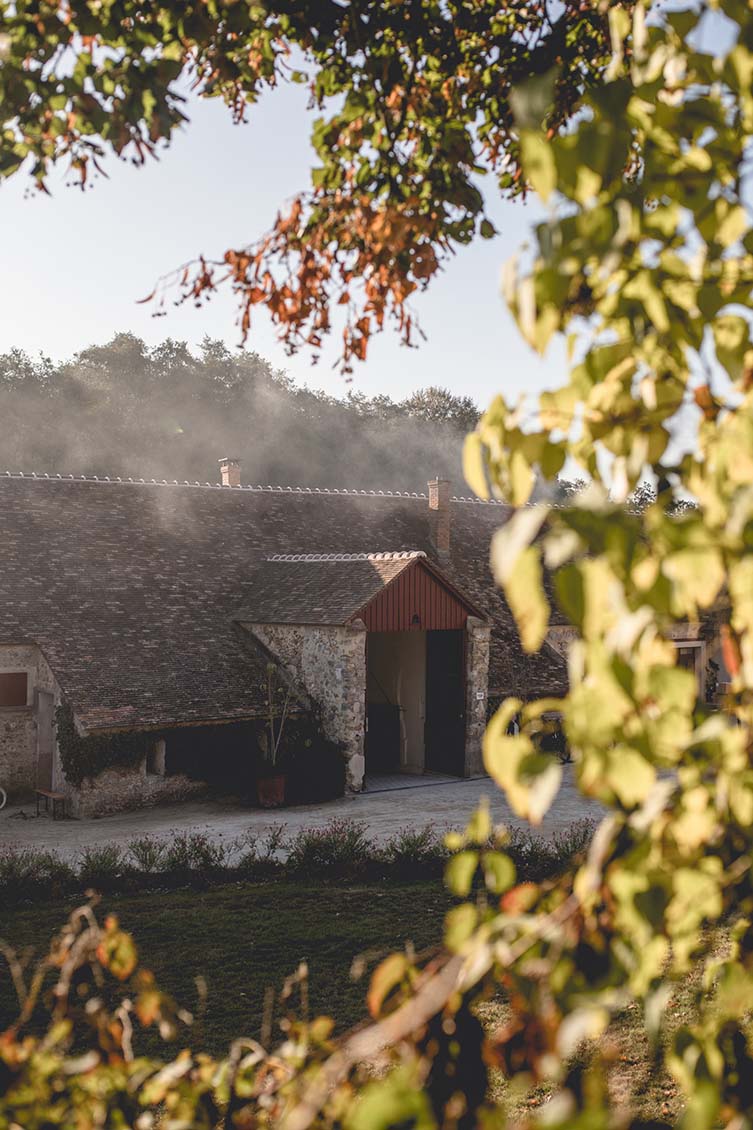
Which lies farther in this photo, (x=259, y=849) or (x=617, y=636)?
(x=259, y=849)

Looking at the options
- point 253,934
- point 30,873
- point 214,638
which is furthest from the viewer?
point 214,638

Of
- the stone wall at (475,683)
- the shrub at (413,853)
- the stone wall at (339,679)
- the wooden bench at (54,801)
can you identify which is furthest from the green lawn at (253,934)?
the stone wall at (475,683)

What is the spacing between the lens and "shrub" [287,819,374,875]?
13586mm

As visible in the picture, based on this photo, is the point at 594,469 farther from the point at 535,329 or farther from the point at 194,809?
the point at 194,809

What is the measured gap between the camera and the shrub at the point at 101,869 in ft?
42.3

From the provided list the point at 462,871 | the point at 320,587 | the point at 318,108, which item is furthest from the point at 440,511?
the point at 462,871

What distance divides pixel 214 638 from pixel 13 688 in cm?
401

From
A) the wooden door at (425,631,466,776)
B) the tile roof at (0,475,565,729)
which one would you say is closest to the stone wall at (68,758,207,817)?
the tile roof at (0,475,565,729)

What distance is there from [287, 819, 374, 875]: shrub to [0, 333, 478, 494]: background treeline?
99.4ft

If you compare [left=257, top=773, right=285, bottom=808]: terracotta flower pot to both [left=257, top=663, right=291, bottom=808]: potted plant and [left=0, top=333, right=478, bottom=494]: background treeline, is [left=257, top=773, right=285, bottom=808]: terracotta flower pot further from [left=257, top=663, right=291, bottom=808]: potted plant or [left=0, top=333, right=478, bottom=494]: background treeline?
[left=0, top=333, right=478, bottom=494]: background treeline

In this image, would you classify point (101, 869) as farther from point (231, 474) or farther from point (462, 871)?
point (231, 474)

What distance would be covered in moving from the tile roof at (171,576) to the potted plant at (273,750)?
0.40 metres

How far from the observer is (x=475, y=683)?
20.8 meters

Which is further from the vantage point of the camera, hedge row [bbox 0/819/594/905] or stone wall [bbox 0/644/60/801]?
stone wall [bbox 0/644/60/801]
